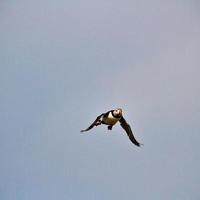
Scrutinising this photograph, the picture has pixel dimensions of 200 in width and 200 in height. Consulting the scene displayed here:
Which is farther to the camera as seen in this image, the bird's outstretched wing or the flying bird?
the bird's outstretched wing

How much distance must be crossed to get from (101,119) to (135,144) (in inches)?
70.5

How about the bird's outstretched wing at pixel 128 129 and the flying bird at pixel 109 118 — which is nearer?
the flying bird at pixel 109 118

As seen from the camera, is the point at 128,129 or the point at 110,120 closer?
the point at 110,120

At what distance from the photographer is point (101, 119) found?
19.6 metres

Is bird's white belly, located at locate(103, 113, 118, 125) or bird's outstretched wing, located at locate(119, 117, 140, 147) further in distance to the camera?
bird's outstretched wing, located at locate(119, 117, 140, 147)

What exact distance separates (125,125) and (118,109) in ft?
4.36

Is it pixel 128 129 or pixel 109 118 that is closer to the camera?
pixel 109 118

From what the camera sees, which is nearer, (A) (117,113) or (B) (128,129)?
(A) (117,113)

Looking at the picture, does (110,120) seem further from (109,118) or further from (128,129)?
(128,129)

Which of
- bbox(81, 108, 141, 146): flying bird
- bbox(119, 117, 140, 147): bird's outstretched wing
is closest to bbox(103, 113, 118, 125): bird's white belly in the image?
bbox(81, 108, 141, 146): flying bird

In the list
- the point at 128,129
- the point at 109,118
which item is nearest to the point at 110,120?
the point at 109,118

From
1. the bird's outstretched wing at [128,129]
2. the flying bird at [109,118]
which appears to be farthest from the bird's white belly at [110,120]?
the bird's outstretched wing at [128,129]

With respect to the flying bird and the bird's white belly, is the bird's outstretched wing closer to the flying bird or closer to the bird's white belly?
the flying bird

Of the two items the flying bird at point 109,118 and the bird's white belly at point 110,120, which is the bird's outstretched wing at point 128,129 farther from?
Answer: the bird's white belly at point 110,120
